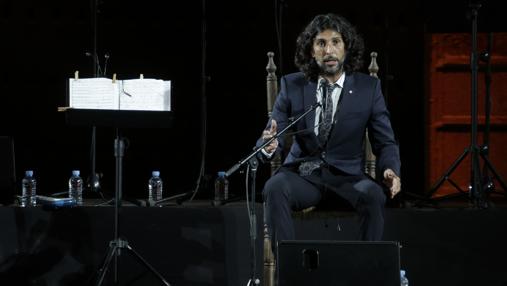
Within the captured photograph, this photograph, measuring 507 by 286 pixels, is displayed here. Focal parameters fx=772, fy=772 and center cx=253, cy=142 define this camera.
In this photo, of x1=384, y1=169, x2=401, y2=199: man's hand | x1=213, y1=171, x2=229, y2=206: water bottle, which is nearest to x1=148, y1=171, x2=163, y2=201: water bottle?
x1=213, y1=171, x2=229, y2=206: water bottle

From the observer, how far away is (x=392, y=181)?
3.40 metres

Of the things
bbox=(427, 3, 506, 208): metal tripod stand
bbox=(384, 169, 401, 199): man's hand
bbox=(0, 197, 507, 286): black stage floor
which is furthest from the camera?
bbox=(427, 3, 506, 208): metal tripod stand

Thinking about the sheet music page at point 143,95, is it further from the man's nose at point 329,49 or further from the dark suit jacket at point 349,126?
the man's nose at point 329,49

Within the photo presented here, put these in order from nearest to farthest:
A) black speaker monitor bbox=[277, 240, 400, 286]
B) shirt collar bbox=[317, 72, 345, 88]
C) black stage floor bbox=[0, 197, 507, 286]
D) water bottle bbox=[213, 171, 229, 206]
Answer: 1. black speaker monitor bbox=[277, 240, 400, 286]
2. shirt collar bbox=[317, 72, 345, 88]
3. black stage floor bbox=[0, 197, 507, 286]
4. water bottle bbox=[213, 171, 229, 206]

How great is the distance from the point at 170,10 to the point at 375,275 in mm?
2922

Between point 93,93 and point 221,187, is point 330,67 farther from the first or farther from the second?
point 221,187

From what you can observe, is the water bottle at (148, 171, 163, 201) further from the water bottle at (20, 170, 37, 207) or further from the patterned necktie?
the patterned necktie

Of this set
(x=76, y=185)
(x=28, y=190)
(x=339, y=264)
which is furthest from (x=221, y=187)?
(x=339, y=264)

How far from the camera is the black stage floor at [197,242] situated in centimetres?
395

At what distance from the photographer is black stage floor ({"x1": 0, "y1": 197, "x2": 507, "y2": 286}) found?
155 inches

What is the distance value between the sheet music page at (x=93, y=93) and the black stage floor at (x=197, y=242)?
2.28 ft

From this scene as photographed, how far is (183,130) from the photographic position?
5258 mm

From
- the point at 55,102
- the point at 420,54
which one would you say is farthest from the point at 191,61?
the point at 420,54

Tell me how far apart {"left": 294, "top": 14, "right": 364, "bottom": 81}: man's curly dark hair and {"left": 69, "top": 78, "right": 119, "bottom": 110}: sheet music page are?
37.2 inches
